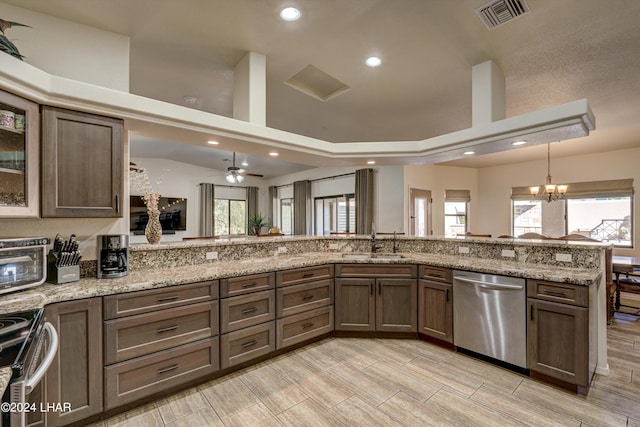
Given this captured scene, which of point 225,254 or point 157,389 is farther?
point 225,254

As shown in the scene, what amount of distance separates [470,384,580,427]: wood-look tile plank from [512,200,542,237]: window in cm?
585

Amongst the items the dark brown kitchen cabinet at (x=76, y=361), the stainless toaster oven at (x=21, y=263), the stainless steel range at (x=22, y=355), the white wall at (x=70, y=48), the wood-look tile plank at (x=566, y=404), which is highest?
the white wall at (x=70, y=48)

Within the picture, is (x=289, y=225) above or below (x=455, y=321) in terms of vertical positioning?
above

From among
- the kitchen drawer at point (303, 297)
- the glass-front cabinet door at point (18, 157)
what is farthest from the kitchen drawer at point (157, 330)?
the glass-front cabinet door at point (18, 157)

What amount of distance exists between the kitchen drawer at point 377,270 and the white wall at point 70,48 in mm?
2683

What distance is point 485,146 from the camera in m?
2.97

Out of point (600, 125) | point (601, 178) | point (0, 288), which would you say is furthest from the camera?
point (601, 178)

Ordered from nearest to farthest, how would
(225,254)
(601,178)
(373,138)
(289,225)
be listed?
(225,254), (373,138), (601,178), (289,225)

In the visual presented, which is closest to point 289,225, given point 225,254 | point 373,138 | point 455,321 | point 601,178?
point 373,138

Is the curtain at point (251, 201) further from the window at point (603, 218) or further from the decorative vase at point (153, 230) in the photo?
the window at point (603, 218)

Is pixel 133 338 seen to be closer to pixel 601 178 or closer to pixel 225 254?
pixel 225 254

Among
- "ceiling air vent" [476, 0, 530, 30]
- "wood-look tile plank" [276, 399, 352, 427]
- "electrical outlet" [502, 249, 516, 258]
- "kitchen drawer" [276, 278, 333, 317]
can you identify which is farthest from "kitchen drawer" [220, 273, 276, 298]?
"ceiling air vent" [476, 0, 530, 30]

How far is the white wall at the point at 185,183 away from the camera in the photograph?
27.1ft

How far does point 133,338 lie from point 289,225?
7.76 meters
